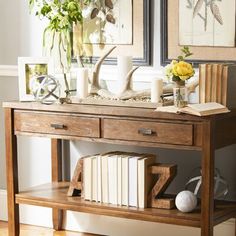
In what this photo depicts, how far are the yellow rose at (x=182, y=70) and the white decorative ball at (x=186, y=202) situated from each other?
1.79 feet

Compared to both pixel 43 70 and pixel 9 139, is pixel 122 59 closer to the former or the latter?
pixel 43 70

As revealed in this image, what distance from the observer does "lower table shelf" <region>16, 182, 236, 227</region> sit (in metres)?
3.55

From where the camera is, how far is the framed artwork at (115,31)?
401 centimetres

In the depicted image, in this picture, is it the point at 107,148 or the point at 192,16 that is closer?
the point at 192,16

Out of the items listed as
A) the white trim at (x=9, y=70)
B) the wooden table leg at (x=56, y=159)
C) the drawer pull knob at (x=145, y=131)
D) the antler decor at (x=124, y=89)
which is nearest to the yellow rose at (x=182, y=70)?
the antler decor at (x=124, y=89)

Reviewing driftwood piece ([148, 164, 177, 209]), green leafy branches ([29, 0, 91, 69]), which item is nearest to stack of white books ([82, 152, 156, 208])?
driftwood piece ([148, 164, 177, 209])

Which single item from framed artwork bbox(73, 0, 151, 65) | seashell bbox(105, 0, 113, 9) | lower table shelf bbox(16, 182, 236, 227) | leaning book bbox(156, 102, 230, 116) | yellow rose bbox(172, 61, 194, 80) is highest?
seashell bbox(105, 0, 113, 9)

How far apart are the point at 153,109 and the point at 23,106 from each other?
710 millimetres

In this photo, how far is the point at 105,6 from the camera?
4.10m

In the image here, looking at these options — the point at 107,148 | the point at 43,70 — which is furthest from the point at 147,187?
the point at 43,70

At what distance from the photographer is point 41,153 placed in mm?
4520

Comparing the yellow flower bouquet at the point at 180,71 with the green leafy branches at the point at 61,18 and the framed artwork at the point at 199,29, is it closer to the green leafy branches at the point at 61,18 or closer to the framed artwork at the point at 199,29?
the framed artwork at the point at 199,29

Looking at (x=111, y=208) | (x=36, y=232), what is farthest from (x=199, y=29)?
(x=36, y=232)

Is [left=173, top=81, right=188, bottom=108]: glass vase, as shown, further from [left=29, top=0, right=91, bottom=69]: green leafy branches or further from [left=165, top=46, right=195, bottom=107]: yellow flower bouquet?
[left=29, top=0, right=91, bottom=69]: green leafy branches
